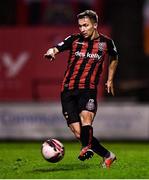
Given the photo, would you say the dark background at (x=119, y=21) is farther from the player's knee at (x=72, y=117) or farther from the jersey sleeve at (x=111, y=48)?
the player's knee at (x=72, y=117)

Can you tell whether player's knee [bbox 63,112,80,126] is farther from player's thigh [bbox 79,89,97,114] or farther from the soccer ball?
the soccer ball

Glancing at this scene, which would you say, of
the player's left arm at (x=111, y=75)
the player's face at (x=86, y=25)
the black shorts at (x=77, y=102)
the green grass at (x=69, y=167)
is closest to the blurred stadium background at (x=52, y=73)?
the green grass at (x=69, y=167)

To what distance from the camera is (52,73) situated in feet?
69.8

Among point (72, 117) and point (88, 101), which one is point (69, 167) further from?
point (88, 101)

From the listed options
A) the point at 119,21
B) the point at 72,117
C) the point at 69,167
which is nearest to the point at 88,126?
the point at 72,117

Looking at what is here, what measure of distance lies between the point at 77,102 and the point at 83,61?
1.88 feet

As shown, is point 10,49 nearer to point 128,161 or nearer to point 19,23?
point 19,23

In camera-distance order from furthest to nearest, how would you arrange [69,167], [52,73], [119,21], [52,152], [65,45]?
[119,21]
[52,73]
[69,167]
[65,45]
[52,152]

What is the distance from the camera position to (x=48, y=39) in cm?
2117

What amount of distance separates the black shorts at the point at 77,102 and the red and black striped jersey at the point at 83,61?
7cm

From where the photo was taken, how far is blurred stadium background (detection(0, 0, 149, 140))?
19750mm

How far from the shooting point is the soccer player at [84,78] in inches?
450

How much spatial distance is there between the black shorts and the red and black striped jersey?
73 mm

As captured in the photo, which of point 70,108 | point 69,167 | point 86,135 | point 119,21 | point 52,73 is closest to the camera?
point 86,135
